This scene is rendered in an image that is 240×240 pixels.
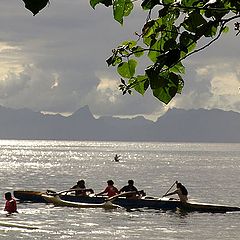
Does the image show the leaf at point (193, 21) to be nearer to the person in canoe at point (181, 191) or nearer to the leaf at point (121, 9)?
the leaf at point (121, 9)

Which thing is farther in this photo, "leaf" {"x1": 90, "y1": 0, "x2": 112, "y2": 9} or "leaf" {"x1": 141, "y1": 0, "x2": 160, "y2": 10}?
"leaf" {"x1": 141, "y1": 0, "x2": 160, "y2": 10}

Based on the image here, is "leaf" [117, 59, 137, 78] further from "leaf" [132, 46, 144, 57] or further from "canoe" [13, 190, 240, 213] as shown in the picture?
"canoe" [13, 190, 240, 213]

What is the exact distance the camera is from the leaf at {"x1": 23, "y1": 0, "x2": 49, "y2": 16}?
2.23m

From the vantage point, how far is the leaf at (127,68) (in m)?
2.80

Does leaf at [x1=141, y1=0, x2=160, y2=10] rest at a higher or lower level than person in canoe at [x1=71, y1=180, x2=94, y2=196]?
higher

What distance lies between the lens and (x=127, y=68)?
112 inches

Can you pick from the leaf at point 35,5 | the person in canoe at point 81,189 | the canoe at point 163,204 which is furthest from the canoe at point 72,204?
the leaf at point 35,5

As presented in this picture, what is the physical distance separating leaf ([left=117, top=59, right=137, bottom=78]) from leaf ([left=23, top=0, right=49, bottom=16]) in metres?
0.62

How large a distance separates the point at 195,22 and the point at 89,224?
1389 inches

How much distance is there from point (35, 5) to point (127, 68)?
0.68 metres

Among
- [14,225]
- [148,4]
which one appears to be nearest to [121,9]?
[148,4]

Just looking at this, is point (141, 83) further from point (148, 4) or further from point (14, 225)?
point (14, 225)

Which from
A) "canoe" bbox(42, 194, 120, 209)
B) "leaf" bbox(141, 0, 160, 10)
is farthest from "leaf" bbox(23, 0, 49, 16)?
"canoe" bbox(42, 194, 120, 209)

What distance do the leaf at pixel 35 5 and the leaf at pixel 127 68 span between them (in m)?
0.62
